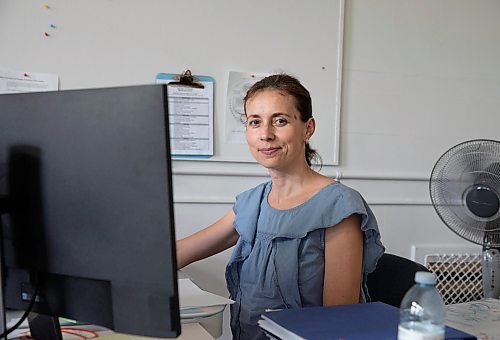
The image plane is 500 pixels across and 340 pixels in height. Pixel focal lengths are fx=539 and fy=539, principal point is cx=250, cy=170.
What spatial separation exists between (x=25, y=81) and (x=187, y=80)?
60 cm

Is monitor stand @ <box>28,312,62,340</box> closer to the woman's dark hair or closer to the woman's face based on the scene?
the woman's face

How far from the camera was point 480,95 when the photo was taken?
2.62 meters

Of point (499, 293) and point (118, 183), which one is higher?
point (118, 183)

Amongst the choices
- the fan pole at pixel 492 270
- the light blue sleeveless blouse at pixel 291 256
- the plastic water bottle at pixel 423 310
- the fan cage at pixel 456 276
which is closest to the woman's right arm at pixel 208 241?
the light blue sleeveless blouse at pixel 291 256

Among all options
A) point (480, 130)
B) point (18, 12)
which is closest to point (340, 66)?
point (480, 130)

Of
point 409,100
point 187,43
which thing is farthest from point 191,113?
point 409,100

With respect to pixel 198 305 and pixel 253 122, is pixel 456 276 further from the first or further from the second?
pixel 198 305

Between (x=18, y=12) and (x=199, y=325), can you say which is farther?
(x=18, y=12)

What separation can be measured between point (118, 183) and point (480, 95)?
2335 millimetres

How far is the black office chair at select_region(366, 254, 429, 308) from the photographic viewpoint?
1.41 metres

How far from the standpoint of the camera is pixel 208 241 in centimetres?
159

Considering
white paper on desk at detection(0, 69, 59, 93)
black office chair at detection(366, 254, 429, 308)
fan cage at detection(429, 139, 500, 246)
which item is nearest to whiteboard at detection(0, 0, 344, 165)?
white paper on desk at detection(0, 69, 59, 93)

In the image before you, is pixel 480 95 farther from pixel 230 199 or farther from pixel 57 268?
pixel 57 268

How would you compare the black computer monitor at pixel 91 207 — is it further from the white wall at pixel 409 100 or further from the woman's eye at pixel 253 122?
the white wall at pixel 409 100
